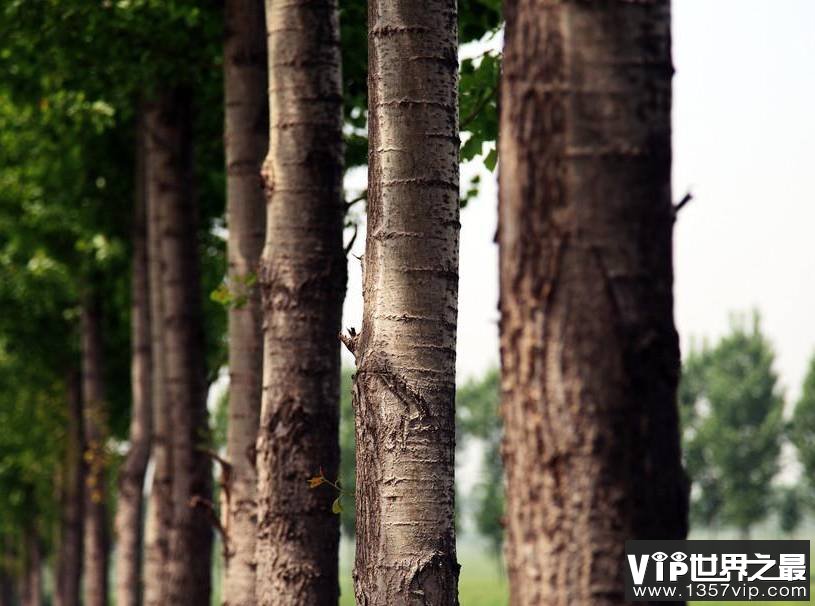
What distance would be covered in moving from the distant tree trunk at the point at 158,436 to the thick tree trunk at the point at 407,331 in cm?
841

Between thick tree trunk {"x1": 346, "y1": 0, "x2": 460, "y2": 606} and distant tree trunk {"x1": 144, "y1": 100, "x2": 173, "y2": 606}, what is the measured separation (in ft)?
27.6

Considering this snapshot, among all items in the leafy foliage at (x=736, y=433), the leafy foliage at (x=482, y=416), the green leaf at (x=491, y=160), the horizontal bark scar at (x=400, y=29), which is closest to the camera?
the horizontal bark scar at (x=400, y=29)

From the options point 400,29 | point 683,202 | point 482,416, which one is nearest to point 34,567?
point 400,29

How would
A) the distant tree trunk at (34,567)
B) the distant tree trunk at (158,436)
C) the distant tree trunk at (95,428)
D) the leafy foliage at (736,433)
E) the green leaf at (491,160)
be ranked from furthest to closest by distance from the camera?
the leafy foliage at (736,433) → the distant tree trunk at (34,567) → the distant tree trunk at (95,428) → the distant tree trunk at (158,436) → the green leaf at (491,160)

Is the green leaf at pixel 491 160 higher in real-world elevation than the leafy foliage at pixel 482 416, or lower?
lower

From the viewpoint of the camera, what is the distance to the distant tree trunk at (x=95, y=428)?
66.3 ft

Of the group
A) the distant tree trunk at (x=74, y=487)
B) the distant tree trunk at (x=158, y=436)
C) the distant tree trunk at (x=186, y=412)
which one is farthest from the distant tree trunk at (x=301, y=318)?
the distant tree trunk at (x=74, y=487)

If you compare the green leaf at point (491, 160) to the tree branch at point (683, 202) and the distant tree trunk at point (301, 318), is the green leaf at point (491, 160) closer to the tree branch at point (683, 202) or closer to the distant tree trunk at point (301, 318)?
the distant tree trunk at point (301, 318)

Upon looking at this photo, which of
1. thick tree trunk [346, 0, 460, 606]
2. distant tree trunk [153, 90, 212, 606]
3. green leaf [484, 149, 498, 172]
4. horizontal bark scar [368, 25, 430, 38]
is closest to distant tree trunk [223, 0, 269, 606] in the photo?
green leaf [484, 149, 498, 172]

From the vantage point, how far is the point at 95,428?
20.8m

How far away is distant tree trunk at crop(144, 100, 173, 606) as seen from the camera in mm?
13391

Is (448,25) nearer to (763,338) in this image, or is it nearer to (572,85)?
(572,85)

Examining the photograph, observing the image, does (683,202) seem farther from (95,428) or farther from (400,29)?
(95,428)

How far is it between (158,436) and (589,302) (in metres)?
11.6
